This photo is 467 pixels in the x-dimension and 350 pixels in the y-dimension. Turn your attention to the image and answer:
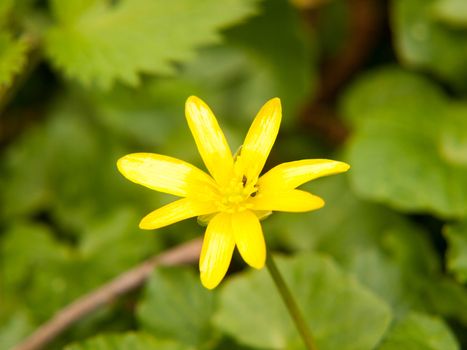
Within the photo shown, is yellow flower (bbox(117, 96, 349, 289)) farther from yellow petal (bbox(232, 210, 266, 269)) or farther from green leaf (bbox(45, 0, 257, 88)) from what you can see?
green leaf (bbox(45, 0, 257, 88))

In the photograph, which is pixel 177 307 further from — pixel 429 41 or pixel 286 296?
pixel 429 41

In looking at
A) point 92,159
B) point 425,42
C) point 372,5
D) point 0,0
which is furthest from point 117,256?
point 372,5

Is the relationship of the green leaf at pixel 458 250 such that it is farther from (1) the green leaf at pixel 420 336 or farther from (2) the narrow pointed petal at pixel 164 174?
(2) the narrow pointed petal at pixel 164 174

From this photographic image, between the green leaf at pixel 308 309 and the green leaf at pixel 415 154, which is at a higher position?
the green leaf at pixel 415 154

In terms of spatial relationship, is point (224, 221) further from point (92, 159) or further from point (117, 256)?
point (92, 159)

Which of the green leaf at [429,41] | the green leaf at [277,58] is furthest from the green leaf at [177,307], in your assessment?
the green leaf at [429,41]

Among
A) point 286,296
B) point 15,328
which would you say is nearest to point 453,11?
point 286,296
